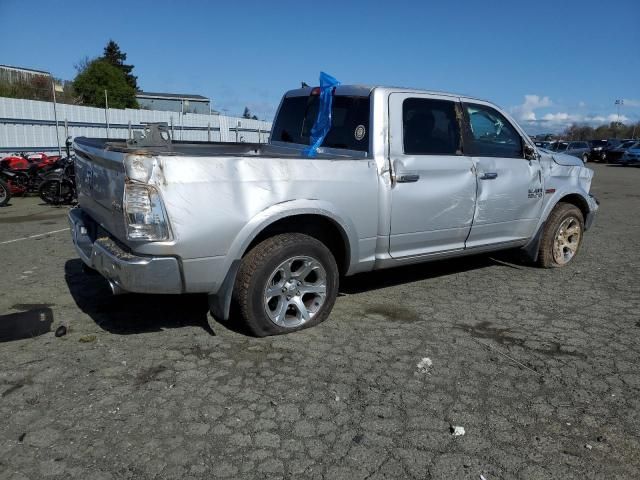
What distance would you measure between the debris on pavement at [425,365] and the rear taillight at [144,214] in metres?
1.86

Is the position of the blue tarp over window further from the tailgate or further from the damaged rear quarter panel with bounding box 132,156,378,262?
the tailgate

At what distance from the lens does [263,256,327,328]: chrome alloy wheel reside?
388 cm

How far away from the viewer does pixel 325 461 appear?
255cm

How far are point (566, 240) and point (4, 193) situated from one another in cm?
1106

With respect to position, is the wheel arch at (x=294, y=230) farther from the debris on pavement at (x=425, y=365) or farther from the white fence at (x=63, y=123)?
the white fence at (x=63, y=123)

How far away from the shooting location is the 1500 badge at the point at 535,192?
5.47 metres

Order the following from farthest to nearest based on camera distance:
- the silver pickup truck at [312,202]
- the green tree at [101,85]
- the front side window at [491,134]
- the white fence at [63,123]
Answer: the green tree at [101,85] → the white fence at [63,123] → the front side window at [491,134] → the silver pickup truck at [312,202]

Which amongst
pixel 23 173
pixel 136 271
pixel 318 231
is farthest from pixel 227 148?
pixel 23 173

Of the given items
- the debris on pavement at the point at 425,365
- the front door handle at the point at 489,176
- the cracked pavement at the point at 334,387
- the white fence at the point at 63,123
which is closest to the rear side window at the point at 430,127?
the front door handle at the point at 489,176

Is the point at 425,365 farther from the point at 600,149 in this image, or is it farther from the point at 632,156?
the point at 600,149

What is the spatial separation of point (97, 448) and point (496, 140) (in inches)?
172

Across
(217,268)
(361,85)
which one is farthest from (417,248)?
(217,268)

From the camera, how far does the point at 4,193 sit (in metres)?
11.4

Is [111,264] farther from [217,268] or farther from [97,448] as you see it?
[97,448]
